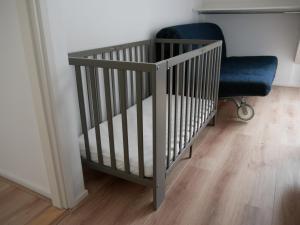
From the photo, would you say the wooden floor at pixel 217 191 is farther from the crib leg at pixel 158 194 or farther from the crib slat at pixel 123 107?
the crib slat at pixel 123 107

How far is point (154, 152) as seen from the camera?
47.7 inches

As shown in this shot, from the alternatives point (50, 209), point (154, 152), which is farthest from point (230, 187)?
point (50, 209)

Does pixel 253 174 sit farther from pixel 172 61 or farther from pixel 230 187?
pixel 172 61

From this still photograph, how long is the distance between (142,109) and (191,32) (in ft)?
5.18

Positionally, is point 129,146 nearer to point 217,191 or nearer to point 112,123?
point 112,123

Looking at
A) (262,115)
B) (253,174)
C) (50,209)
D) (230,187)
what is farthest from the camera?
(262,115)

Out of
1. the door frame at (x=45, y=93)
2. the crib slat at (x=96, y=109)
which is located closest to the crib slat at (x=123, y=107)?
the crib slat at (x=96, y=109)

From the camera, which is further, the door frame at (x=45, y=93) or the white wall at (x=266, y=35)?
the white wall at (x=266, y=35)

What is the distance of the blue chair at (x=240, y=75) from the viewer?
2188 millimetres

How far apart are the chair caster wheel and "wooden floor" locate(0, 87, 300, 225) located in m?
0.29

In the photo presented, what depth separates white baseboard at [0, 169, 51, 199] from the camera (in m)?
1.44

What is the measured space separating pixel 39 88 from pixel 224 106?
2190 mm

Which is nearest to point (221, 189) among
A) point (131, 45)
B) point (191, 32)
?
point (131, 45)

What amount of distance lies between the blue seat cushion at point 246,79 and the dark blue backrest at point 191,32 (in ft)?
1.41
